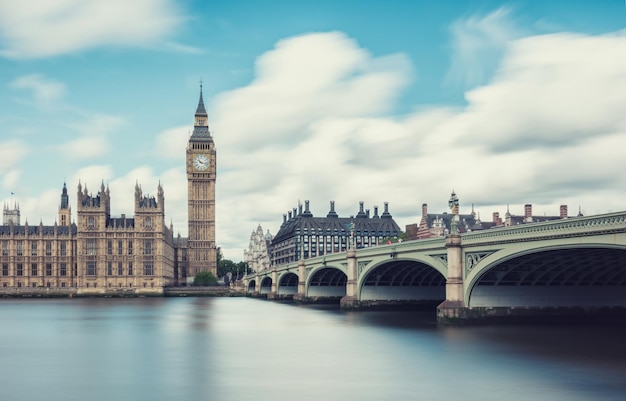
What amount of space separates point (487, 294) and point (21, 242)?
131 meters

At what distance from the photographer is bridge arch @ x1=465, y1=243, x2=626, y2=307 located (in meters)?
48.2

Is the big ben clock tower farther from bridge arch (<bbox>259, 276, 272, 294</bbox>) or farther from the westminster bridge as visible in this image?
the westminster bridge

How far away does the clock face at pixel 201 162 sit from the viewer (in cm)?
19700

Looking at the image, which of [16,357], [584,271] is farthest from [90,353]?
[584,271]

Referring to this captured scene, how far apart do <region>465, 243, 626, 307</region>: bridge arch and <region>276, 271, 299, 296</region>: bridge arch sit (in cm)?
8084

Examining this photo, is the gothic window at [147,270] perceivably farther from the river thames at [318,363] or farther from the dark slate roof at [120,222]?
the river thames at [318,363]

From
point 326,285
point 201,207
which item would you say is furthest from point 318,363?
point 201,207

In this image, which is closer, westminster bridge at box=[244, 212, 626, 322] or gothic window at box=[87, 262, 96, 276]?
westminster bridge at box=[244, 212, 626, 322]

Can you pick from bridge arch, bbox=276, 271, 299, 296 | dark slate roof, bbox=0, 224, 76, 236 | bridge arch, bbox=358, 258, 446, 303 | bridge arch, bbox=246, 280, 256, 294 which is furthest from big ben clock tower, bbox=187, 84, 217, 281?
bridge arch, bbox=358, 258, 446, 303

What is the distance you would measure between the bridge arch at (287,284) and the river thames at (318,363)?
75876mm

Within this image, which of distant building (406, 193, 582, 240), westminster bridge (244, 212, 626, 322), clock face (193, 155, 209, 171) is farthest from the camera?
clock face (193, 155, 209, 171)

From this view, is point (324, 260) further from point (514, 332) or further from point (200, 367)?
point (200, 367)

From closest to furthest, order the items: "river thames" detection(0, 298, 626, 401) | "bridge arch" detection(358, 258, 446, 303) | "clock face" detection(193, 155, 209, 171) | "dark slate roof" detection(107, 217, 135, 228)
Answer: "river thames" detection(0, 298, 626, 401) < "bridge arch" detection(358, 258, 446, 303) < "dark slate roof" detection(107, 217, 135, 228) < "clock face" detection(193, 155, 209, 171)

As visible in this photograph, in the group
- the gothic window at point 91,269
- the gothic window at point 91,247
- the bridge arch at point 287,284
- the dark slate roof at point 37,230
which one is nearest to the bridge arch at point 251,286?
the bridge arch at point 287,284
